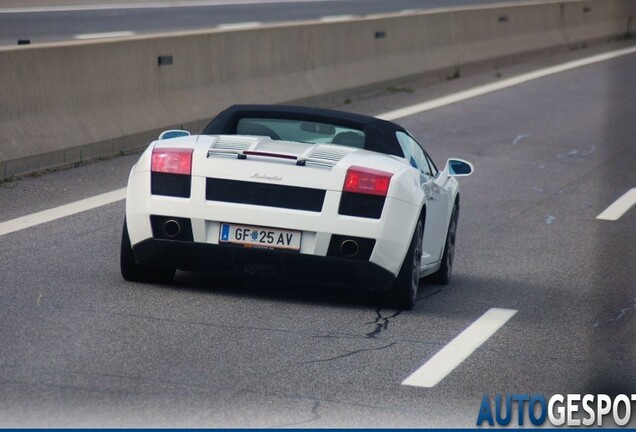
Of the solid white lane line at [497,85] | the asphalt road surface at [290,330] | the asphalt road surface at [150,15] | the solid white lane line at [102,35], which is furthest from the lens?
the asphalt road surface at [150,15]

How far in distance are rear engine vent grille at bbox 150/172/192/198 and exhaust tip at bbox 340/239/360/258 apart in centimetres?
96

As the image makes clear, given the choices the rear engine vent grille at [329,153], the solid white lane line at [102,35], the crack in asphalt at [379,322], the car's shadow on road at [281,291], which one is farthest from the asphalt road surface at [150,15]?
the crack in asphalt at [379,322]

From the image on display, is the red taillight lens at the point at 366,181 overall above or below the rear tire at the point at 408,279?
above

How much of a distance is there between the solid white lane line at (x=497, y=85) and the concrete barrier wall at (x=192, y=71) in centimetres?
106

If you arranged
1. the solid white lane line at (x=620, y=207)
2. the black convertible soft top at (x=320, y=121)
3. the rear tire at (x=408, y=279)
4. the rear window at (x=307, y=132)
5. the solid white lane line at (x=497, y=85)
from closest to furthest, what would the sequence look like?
the rear tire at (x=408, y=279) → the black convertible soft top at (x=320, y=121) → the rear window at (x=307, y=132) → the solid white lane line at (x=620, y=207) → the solid white lane line at (x=497, y=85)

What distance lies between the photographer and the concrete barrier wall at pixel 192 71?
45.7 ft

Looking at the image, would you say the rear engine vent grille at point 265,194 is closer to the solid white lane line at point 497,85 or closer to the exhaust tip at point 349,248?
the exhaust tip at point 349,248

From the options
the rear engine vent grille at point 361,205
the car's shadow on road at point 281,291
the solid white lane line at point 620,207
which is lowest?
the solid white lane line at point 620,207

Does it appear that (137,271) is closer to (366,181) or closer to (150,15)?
(366,181)

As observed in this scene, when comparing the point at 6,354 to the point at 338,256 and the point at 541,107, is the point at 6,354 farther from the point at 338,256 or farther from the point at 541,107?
the point at 541,107

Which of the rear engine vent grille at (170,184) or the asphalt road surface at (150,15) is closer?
the rear engine vent grille at (170,184)

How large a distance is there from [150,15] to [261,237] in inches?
1174

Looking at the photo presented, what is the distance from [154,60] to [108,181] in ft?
9.82

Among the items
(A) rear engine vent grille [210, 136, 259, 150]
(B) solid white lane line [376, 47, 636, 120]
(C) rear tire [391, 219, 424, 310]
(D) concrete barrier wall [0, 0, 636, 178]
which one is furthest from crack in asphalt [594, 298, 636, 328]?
(B) solid white lane line [376, 47, 636, 120]
